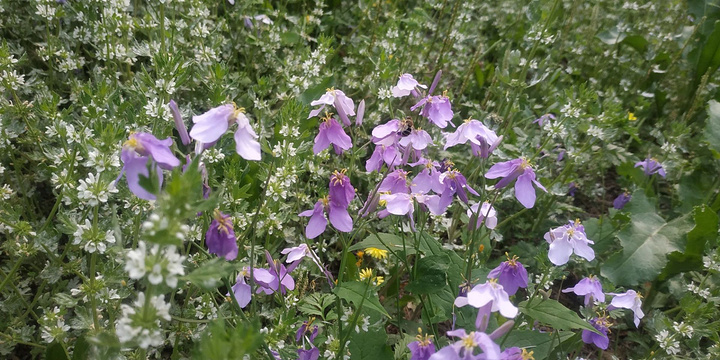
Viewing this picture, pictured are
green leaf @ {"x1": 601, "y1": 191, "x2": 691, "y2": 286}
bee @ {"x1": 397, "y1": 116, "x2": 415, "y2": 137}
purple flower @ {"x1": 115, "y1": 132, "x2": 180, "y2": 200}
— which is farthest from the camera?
green leaf @ {"x1": 601, "y1": 191, "x2": 691, "y2": 286}

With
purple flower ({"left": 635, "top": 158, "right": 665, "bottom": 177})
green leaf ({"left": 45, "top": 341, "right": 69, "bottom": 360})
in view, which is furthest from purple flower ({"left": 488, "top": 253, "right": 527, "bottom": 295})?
purple flower ({"left": 635, "top": 158, "right": 665, "bottom": 177})

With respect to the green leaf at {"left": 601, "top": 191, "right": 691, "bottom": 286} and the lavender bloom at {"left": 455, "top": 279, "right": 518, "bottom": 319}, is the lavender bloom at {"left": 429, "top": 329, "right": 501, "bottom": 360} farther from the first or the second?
the green leaf at {"left": 601, "top": 191, "right": 691, "bottom": 286}

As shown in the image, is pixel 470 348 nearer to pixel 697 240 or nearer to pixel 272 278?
pixel 272 278

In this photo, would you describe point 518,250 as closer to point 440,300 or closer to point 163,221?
point 440,300

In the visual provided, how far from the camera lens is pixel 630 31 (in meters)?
4.03

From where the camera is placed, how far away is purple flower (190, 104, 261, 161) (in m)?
1.25

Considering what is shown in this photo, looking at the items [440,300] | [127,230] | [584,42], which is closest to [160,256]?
[127,230]

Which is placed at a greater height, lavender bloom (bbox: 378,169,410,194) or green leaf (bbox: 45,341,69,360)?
lavender bloom (bbox: 378,169,410,194)

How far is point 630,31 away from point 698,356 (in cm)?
268

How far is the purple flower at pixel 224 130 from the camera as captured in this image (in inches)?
49.2

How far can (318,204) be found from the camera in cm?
162

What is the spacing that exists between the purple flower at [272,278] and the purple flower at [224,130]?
46 centimetres

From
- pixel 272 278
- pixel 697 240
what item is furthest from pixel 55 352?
pixel 697 240

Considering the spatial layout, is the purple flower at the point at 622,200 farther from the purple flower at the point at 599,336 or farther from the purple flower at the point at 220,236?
the purple flower at the point at 220,236
